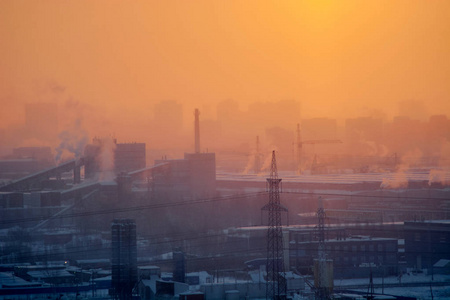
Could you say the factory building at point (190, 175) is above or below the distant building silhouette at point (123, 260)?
above

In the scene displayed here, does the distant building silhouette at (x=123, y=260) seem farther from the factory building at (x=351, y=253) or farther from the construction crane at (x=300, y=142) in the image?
the construction crane at (x=300, y=142)

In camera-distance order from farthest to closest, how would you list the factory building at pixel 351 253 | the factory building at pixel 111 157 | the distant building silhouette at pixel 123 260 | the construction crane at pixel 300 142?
the construction crane at pixel 300 142 < the factory building at pixel 111 157 < the factory building at pixel 351 253 < the distant building silhouette at pixel 123 260

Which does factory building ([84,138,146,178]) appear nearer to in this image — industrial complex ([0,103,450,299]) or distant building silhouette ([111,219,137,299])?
industrial complex ([0,103,450,299])

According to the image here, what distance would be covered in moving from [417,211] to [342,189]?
4401 millimetres

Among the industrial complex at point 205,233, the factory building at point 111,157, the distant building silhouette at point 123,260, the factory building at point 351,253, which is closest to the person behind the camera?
the distant building silhouette at point 123,260

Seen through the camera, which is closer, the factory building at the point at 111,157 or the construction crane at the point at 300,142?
the factory building at the point at 111,157

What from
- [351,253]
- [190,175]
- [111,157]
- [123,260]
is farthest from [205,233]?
[111,157]

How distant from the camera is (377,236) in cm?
1528

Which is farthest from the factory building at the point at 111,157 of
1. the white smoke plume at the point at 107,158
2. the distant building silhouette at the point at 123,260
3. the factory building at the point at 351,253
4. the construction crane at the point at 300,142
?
the distant building silhouette at the point at 123,260

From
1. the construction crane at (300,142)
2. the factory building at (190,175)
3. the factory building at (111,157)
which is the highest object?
the construction crane at (300,142)

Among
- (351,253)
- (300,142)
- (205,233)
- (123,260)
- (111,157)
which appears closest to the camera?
(123,260)

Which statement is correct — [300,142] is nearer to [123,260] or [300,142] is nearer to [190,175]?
[190,175]

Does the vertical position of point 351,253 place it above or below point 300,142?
below

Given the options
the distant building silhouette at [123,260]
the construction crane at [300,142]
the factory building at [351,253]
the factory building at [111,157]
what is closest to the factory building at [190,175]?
the factory building at [111,157]
